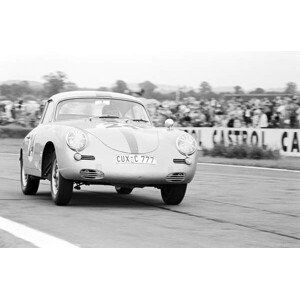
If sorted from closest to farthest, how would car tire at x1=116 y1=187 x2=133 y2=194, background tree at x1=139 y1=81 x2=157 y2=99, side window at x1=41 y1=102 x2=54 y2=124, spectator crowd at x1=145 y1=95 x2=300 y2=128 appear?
side window at x1=41 y1=102 x2=54 y2=124, car tire at x1=116 y1=187 x2=133 y2=194, spectator crowd at x1=145 y1=95 x2=300 y2=128, background tree at x1=139 y1=81 x2=157 y2=99

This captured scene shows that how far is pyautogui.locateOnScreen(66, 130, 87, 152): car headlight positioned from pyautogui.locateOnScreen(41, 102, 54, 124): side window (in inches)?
61.7

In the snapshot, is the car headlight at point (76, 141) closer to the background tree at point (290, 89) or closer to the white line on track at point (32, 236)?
the white line on track at point (32, 236)

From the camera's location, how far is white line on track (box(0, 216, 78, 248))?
6.84m

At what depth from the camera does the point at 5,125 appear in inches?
1547

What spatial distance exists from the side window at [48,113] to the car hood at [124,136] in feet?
3.87

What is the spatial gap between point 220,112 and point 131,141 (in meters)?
21.8

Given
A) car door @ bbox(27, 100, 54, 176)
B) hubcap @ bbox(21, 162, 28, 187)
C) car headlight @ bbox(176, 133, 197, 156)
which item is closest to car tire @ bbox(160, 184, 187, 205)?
car headlight @ bbox(176, 133, 197, 156)

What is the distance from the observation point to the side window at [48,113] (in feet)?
37.2

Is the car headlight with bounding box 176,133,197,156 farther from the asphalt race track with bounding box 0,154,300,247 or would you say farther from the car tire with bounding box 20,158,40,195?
the car tire with bounding box 20,158,40,195

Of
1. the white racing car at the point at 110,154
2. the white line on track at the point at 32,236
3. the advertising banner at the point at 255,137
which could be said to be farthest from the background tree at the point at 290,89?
the white line on track at the point at 32,236
